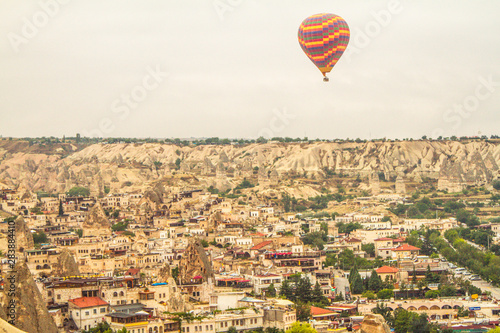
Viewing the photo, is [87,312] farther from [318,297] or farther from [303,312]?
[318,297]

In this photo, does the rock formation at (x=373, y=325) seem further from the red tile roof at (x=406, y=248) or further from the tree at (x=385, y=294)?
the red tile roof at (x=406, y=248)

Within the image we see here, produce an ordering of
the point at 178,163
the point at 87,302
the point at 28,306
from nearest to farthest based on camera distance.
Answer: the point at 28,306, the point at 87,302, the point at 178,163

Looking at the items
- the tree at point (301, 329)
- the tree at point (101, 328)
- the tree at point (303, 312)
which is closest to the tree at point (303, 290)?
the tree at point (303, 312)

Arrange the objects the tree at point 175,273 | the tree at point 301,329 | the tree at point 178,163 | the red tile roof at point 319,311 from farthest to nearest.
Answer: the tree at point 178,163 < the tree at point 175,273 < the red tile roof at point 319,311 < the tree at point 301,329

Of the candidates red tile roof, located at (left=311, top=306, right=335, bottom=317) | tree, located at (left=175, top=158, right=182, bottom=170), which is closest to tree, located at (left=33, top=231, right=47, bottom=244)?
red tile roof, located at (left=311, top=306, right=335, bottom=317)

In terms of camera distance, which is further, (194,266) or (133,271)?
(194,266)

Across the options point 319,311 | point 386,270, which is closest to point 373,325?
point 319,311
